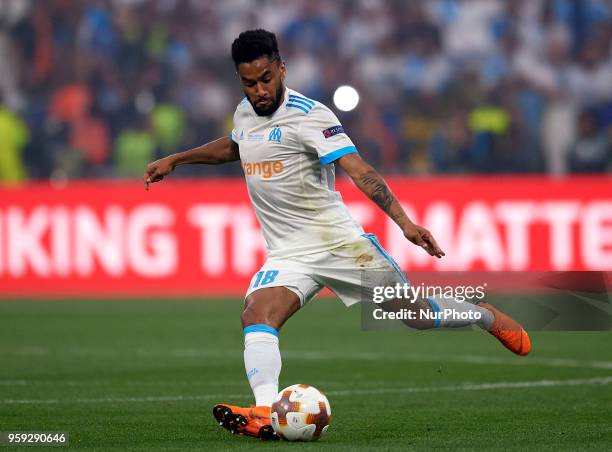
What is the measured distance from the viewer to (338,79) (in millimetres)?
19281

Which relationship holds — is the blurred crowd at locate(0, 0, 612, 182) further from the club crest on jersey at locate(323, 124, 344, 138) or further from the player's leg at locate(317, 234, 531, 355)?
the club crest on jersey at locate(323, 124, 344, 138)

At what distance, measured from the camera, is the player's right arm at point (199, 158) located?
301 inches

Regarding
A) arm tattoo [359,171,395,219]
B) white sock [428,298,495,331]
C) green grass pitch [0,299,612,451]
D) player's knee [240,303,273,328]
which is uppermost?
arm tattoo [359,171,395,219]

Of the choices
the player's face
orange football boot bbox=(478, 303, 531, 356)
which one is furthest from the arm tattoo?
orange football boot bbox=(478, 303, 531, 356)

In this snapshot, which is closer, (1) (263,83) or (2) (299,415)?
(2) (299,415)

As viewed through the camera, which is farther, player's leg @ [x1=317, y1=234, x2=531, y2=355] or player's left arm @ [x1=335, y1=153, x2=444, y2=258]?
player's leg @ [x1=317, y1=234, x2=531, y2=355]

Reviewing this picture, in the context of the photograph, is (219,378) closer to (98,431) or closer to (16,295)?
(98,431)

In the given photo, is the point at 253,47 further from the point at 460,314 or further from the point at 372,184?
the point at 460,314

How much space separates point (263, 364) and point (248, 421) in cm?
31

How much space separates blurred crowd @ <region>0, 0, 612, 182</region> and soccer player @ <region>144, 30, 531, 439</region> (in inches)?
428

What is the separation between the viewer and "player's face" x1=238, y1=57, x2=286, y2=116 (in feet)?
22.8

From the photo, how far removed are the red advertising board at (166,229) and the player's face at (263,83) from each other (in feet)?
33.6

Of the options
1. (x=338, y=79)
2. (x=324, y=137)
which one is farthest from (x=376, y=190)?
(x=338, y=79)

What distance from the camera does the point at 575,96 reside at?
1830cm
